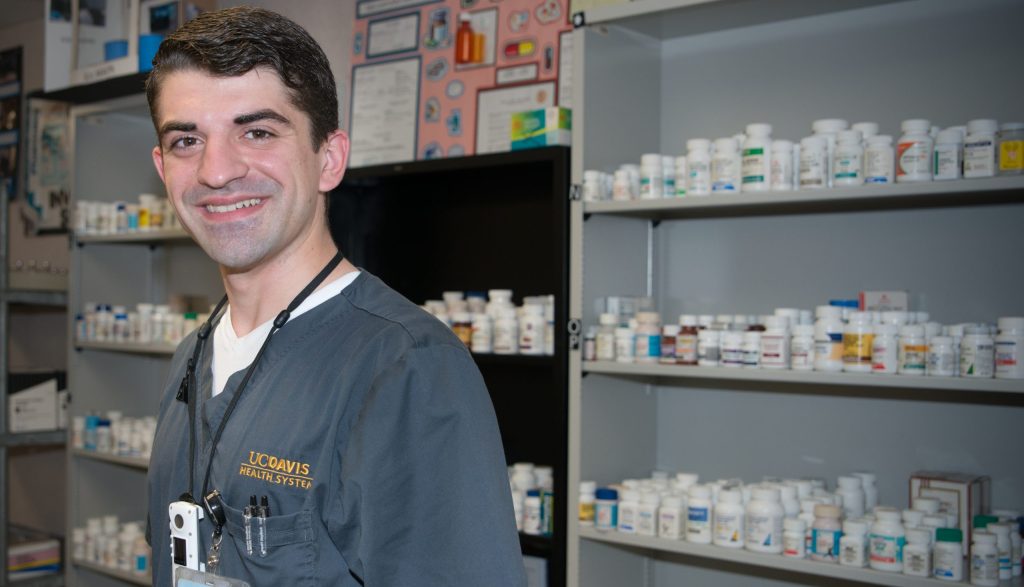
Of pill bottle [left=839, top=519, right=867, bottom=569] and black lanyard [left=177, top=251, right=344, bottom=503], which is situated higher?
black lanyard [left=177, top=251, right=344, bottom=503]

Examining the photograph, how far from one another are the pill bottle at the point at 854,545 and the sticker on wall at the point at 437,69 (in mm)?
2355

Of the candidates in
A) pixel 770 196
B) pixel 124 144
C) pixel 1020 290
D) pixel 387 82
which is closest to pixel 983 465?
pixel 1020 290

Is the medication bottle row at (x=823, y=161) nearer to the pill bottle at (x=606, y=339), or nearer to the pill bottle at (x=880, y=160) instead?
the pill bottle at (x=880, y=160)

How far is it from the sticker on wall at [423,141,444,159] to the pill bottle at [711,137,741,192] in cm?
152

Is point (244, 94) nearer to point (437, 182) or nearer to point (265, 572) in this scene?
point (265, 572)

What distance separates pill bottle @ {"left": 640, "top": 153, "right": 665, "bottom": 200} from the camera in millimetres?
2654

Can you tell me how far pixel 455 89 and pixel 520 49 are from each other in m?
0.35

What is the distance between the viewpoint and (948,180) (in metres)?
2.19

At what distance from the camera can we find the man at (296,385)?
113cm

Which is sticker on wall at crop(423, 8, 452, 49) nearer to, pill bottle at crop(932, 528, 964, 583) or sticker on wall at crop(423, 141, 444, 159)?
sticker on wall at crop(423, 141, 444, 159)

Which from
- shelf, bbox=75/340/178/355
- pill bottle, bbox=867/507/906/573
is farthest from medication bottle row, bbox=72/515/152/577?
pill bottle, bbox=867/507/906/573

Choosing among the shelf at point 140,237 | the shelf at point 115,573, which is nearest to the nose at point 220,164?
the shelf at point 140,237

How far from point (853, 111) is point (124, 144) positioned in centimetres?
338

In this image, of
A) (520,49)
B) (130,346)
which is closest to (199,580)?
(520,49)
